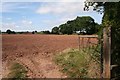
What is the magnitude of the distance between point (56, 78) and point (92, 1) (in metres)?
3.32

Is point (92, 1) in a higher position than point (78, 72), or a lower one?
higher

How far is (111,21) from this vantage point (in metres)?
7.71

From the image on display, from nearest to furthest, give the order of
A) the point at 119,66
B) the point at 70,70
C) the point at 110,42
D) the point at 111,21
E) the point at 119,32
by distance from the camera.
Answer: the point at 110,42, the point at 119,66, the point at 119,32, the point at 111,21, the point at 70,70

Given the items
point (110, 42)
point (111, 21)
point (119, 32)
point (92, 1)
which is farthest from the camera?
point (92, 1)

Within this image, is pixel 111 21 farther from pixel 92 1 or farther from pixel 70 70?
pixel 70 70

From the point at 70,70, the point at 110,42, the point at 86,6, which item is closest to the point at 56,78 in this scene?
the point at 70,70

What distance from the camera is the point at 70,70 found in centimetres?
1072

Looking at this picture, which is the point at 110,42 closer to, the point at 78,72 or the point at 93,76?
the point at 93,76

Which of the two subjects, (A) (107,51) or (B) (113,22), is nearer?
(A) (107,51)

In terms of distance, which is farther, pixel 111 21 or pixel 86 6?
pixel 86 6

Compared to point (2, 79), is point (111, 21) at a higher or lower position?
higher

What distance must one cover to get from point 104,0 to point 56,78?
370 cm

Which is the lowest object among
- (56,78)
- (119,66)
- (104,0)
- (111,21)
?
(56,78)

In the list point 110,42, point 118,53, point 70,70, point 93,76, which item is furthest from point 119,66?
point 70,70
